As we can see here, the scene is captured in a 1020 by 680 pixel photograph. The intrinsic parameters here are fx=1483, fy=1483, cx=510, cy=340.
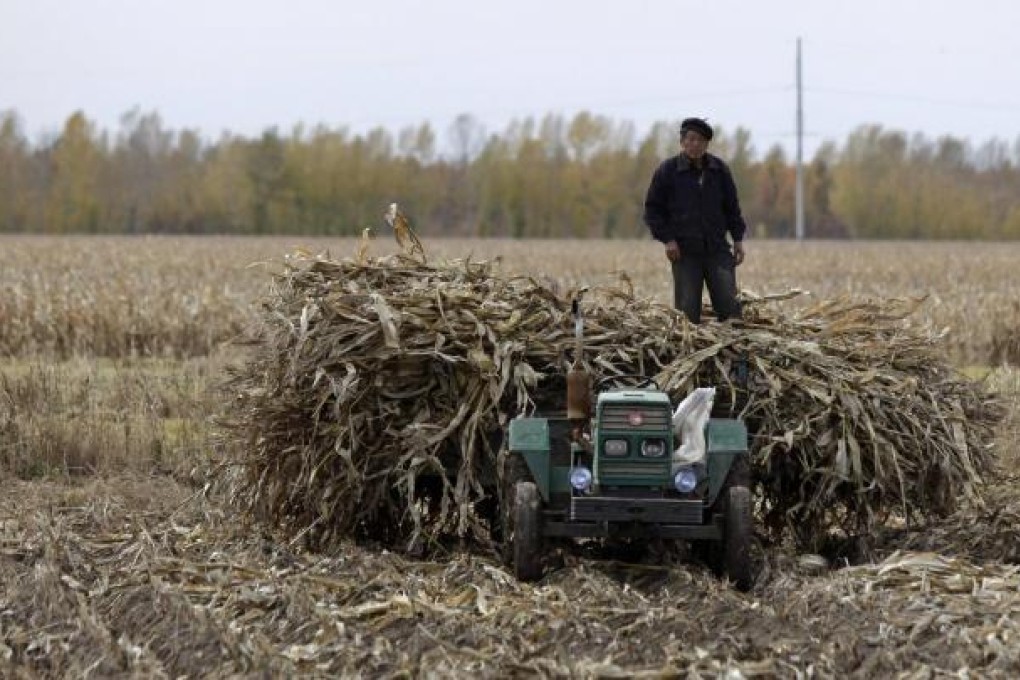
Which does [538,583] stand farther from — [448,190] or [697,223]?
[448,190]

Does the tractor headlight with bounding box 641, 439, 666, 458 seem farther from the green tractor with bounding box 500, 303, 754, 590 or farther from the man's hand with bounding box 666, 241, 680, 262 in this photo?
the man's hand with bounding box 666, 241, 680, 262

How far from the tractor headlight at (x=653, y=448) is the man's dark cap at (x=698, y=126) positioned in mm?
2780

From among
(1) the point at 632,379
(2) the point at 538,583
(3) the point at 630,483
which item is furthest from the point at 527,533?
(1) the point at 632,379

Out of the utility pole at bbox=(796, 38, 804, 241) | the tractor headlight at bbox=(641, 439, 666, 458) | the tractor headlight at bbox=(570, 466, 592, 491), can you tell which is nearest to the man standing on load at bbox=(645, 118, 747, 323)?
the tractor headlight at bbox=(641, 439, 666, 458)

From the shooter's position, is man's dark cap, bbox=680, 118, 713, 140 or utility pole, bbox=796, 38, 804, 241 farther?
utility pole, bbox=796, 38, 804, 241

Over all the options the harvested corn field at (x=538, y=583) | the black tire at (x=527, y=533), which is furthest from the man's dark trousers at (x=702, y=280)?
the black tire at (x=527, y=533)

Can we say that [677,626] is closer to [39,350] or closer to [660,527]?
[660,527]

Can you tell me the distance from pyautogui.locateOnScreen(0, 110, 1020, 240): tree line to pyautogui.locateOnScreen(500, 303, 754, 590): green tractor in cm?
7800

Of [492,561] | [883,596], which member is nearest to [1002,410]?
[883,596]

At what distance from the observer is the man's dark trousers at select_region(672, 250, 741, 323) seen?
9.54 metres

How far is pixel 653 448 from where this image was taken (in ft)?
24.1

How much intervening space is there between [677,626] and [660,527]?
Result: 38.0 inches

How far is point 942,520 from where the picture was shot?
817 cm

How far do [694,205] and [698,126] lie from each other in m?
0.55
